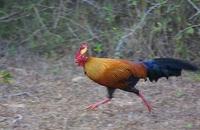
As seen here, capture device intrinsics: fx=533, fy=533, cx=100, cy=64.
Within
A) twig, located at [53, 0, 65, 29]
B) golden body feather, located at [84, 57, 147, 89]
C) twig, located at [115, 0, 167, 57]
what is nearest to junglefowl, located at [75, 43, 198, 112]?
golden body feather, located at [84, 57, 147, 89]

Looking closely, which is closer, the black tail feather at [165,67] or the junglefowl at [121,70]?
the junglefowl at [121,70]

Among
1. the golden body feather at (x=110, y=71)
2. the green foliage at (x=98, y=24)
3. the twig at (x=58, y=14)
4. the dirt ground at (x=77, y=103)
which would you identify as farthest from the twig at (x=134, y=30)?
the golden body feather at (x=110, y=71)

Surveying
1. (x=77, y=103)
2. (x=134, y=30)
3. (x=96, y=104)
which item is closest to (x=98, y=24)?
(x=134, y=30)

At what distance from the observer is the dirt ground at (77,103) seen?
5.92 metres

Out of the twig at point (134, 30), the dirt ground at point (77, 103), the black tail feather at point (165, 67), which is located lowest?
the dirt ground at point (77, 103)

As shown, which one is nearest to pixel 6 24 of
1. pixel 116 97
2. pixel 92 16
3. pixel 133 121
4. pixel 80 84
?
pixel 92 16

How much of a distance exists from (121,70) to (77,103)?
98cm

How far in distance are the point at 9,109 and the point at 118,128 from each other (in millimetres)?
1424

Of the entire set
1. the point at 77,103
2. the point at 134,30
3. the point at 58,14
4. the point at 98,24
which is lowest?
the point at 77,103

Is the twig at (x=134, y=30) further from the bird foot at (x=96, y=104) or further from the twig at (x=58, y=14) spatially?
the bird foot at (x=96, y=104)

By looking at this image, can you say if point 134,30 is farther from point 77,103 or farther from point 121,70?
point 121,70

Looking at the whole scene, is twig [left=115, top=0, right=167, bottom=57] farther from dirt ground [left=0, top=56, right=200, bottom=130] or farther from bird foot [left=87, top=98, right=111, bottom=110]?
bird foot [left=87, top=98, right=111, bottom=110]

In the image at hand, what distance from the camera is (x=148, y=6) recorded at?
885cm

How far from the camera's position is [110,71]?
19.5 feet
